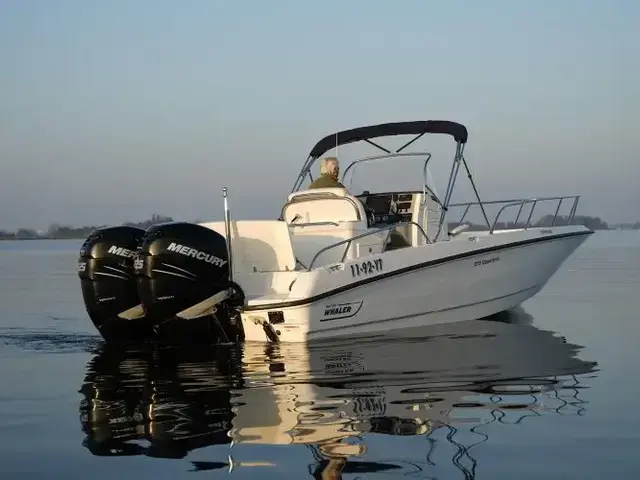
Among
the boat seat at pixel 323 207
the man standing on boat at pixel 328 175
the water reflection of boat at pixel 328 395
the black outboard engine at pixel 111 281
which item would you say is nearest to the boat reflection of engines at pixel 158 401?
the water reflection of boat at pixel 328 395

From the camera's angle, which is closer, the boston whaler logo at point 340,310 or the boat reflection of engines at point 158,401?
the boat reflection of engines at point 158,401

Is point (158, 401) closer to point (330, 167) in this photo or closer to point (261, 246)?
point (261, 246)

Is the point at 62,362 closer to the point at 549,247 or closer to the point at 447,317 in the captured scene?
the point at 447,317

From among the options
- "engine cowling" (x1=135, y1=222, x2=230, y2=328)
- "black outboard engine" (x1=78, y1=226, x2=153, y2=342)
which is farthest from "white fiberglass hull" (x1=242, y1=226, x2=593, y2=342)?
"black outboard engine" (x1=78, y1=226, x2=153, y2=342)

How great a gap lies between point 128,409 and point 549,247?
7251mm

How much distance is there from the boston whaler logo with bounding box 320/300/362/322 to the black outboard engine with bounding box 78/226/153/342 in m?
1.71

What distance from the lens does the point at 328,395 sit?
18.2 ft

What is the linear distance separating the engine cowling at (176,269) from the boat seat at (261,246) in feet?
2.83

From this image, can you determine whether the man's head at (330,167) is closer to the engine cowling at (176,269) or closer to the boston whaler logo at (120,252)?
the engine cowling at (176,269)

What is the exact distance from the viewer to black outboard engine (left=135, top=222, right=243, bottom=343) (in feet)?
24.9

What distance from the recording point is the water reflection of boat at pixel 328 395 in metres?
4.30

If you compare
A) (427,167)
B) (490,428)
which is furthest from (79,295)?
(490,428)

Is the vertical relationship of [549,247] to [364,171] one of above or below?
below

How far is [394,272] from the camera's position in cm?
882
